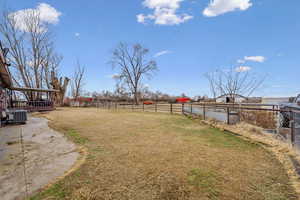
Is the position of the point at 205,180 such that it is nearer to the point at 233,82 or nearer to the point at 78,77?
the point at 233,82

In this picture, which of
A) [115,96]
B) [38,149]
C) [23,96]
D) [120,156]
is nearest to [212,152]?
[120,156]

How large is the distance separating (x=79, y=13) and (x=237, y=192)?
14.0 meters

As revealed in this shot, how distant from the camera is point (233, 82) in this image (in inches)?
553

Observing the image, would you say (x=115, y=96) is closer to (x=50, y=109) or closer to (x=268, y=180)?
(x=50, y=109)

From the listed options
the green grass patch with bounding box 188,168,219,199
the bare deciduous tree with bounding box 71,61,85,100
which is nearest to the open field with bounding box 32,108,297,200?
the green grass patch with bounding box 188,168,219,199

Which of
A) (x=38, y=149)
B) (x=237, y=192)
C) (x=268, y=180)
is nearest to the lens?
(x=237, y=192)

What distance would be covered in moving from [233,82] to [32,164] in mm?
15270

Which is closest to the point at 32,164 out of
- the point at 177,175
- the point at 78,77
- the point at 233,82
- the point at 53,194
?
the point at 53,194

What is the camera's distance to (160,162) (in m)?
2.85

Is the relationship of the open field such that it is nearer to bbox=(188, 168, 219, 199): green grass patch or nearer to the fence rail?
bbox=(188, 168, 219, 199): green grass patch

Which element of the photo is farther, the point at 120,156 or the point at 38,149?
the point at 38,149

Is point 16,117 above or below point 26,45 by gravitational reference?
below

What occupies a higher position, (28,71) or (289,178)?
(28,71)

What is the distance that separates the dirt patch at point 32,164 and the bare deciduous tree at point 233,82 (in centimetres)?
1428
